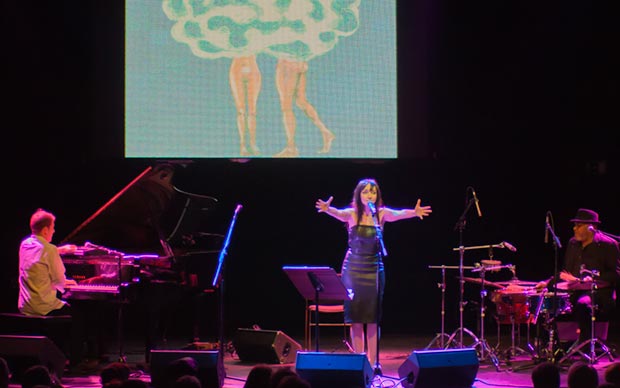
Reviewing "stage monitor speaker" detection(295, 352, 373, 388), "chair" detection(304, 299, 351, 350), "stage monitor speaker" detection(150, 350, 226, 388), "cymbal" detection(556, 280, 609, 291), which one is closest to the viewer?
"stage monitor speaker" detection(295, 352, 373, 388)

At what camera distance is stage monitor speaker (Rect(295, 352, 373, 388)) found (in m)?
5.80

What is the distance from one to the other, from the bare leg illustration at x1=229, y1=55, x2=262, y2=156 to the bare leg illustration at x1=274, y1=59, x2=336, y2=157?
0.26 metres

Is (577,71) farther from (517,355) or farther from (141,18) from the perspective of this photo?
(141,18)

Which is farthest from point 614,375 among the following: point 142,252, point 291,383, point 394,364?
point 142,252

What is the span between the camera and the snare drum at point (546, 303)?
8320 millimetres

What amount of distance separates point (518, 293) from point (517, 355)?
1012 mm

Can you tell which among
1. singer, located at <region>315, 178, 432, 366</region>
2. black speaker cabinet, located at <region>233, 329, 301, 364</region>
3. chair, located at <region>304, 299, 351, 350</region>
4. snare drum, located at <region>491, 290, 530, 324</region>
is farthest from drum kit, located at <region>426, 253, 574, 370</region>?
black speaker cabinet, located at <region>233, 329, 301, 364</region>

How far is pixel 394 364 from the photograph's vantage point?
337 inches

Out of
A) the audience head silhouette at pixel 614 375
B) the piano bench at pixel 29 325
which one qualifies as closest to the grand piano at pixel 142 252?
the piano bench at pixel 29 325

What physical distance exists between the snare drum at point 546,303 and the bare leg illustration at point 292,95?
2928mm

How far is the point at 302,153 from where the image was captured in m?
9.89

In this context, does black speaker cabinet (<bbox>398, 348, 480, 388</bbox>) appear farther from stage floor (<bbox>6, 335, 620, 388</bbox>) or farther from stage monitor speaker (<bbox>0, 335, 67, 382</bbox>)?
stage monitor speaker (<bbox>0, 335, 67, 382</bbox>)

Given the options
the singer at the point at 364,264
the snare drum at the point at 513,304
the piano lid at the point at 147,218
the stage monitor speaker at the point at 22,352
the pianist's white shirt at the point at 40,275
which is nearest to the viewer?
the stage monitor speaker at the point at 22,352

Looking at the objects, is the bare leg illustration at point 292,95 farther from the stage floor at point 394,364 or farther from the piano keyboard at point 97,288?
the piano keyboard at point 97,288
